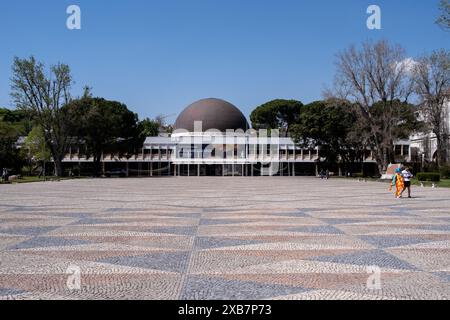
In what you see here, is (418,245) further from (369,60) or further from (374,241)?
(369,60)

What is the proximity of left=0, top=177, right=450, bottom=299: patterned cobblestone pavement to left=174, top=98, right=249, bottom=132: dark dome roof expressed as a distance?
221ft

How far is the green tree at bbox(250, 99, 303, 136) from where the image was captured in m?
91.6

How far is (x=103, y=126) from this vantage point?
186 ft

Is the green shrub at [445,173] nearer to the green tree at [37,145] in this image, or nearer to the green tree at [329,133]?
the green tree at [329,133]

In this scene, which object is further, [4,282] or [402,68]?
[402,68]

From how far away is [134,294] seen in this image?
5418mm

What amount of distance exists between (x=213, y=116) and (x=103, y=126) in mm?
28056

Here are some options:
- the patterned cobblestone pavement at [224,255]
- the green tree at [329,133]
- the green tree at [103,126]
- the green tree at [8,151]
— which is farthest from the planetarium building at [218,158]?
the patterned cobblestone pavement at [224,255]

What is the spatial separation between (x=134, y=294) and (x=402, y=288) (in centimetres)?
316

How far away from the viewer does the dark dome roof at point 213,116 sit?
3187 inches

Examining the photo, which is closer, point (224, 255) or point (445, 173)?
point (224, 255)

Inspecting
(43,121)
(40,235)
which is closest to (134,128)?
(43,121)

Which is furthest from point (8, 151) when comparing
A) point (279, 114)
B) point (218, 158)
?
point (279, 114)

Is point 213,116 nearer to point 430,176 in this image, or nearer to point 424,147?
point 424,147
